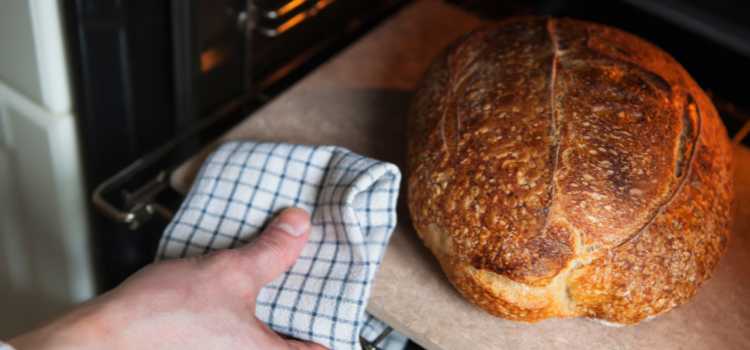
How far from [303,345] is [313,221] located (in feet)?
0.38

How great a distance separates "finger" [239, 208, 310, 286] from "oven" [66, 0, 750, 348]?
16cm

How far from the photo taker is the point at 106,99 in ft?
2.48

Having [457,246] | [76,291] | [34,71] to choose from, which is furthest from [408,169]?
[76,291]

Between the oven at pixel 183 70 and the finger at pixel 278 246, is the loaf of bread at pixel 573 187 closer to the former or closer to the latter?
the finger at pixel 278 246

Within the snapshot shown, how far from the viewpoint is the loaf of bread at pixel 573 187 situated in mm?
606

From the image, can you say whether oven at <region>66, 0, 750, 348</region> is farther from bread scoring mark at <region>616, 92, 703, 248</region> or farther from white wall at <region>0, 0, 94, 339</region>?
bread scoring mark at <region>616, 92, 703, 248</region>

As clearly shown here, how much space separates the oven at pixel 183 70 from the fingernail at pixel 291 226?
0.16 meters

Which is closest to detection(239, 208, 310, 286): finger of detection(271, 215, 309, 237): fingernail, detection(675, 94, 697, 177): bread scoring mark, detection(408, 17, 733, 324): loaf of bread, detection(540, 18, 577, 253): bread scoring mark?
detection(271, 215, 309, 237): fingernail

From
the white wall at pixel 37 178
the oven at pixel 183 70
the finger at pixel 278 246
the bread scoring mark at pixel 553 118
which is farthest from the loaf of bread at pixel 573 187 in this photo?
the white wall at pixel 37 178

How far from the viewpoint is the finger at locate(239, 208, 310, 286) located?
63cm

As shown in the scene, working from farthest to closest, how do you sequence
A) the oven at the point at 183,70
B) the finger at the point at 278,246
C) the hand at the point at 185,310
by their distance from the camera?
the oven at the point at 183,70, the finger at the point at 278,246, the hand at the point at 185,310

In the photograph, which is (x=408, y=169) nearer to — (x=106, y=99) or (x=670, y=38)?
(x=106, y=99)

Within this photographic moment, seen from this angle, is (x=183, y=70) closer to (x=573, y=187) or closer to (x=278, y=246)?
(x=278, y=246)

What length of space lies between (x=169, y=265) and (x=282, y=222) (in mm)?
112
